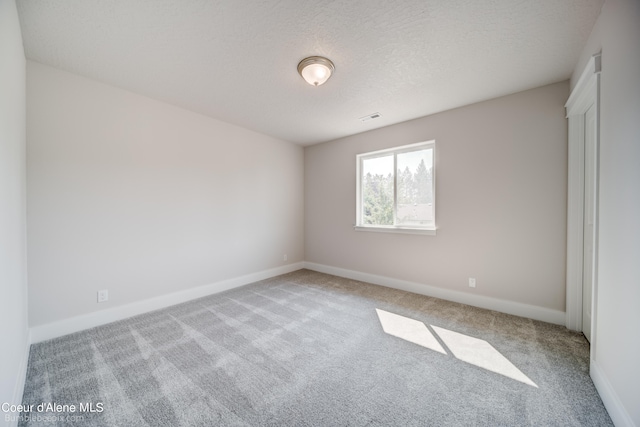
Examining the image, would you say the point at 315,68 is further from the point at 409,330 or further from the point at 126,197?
the point at 409,330

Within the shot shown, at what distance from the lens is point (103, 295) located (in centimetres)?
260

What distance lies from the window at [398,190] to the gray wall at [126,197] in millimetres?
1935

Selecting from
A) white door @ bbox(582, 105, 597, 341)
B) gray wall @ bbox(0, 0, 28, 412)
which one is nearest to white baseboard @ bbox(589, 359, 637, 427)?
white door @ bbox(582, 105, 597, 341)

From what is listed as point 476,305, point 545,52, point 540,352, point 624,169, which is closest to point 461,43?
point 545,52

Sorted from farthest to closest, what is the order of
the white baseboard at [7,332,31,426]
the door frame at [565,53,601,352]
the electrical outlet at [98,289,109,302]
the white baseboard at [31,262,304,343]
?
1. the electrical outlet at [98,289,109,302]
2. the door frame at [565,53,601,352]
3. the white baseboard at [31,262,304,343]
4. the white baseboard at [7,332,31,426]

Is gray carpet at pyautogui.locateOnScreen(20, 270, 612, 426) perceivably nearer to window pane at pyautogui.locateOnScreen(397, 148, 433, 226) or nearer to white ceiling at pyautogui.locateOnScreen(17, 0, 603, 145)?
window pane at pyautogui.locateOnScreen(397, 148, 433, 226)

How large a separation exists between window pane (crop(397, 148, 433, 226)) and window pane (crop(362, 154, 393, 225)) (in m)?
0.18

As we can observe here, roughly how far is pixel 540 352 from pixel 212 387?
8.78 feet

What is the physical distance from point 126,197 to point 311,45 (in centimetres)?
262

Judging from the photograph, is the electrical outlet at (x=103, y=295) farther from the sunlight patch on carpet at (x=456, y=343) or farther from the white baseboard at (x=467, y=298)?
the white baseboard at (x=467, y=298)

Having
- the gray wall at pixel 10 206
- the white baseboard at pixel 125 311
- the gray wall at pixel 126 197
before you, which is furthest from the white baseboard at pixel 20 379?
the gray wall at pixel 126 197

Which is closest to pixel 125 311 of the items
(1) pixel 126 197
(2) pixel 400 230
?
(1) pixel 126 197

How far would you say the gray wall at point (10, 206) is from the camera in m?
1.30

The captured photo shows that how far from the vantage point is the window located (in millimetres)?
3535
